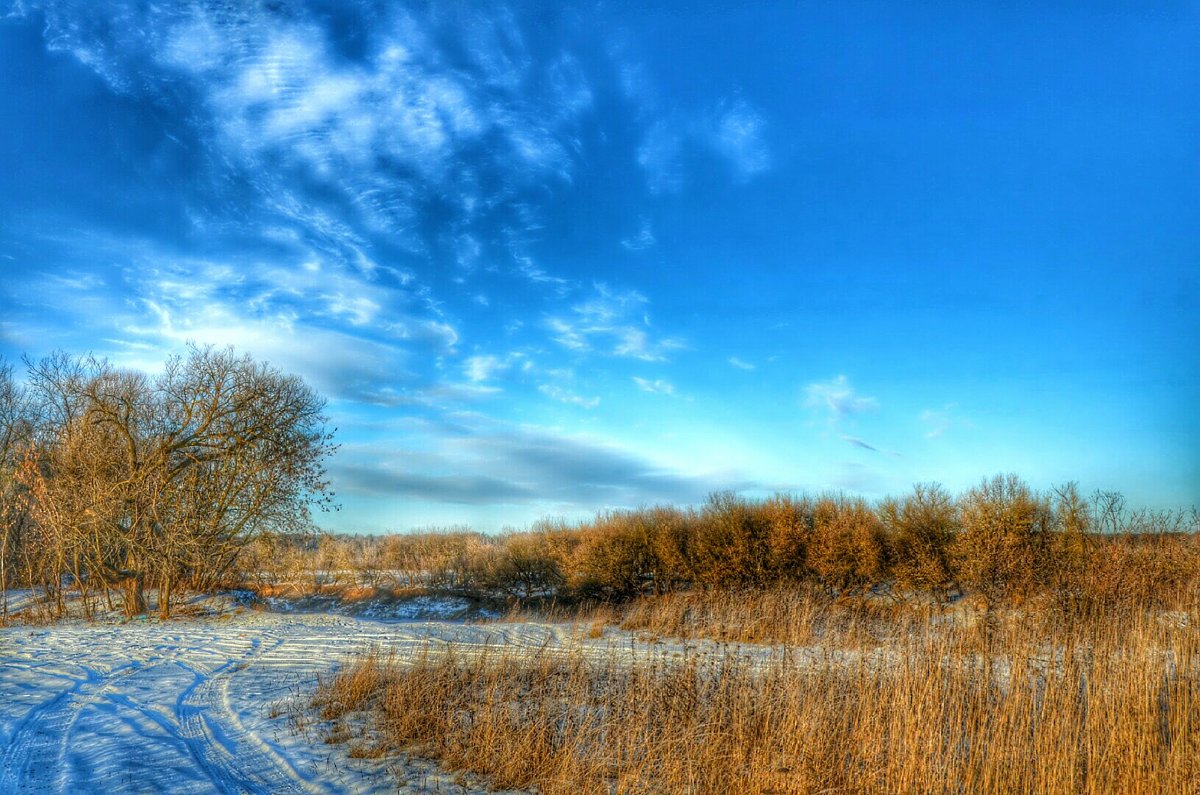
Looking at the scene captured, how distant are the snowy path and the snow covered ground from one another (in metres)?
0.02

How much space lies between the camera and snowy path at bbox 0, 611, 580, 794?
641 centimetres

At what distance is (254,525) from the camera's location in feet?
62.9

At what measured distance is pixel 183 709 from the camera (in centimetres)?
873

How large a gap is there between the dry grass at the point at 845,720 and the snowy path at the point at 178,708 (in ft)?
2.69

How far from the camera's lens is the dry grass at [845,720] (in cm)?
595

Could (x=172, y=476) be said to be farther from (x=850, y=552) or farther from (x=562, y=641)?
(x=850, y=552)

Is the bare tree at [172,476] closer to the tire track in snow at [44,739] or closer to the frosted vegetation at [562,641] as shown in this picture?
the frosted vegetation at [562,641]

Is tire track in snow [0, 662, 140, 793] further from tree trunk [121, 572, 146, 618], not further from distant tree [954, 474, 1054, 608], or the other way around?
distant tree [954, 474, 1054, 608]

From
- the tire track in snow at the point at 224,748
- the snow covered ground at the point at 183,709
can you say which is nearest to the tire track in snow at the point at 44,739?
the snow covered ground at the point at 183,709

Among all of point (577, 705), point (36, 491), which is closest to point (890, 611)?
point (577, 705)

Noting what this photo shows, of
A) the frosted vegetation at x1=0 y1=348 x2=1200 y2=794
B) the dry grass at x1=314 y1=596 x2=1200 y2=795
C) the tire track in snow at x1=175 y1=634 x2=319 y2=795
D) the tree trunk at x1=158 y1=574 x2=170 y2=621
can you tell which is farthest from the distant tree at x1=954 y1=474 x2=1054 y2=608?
the tree trunk at x1=158 y1=574 x2=170 y2=621

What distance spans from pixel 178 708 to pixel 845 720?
26.6 feet

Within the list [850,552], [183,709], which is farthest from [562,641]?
[850,552]

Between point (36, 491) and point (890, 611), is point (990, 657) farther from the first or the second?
point (36, 491)
